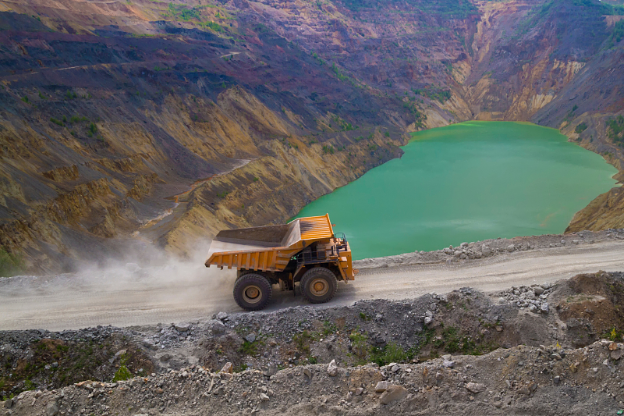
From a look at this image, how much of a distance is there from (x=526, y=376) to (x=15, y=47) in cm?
3437

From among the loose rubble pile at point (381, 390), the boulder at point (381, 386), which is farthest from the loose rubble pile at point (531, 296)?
the boulder at point (381, 386)

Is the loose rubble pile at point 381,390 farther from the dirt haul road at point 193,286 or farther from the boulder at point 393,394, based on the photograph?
the dirt haul road at point 193,286

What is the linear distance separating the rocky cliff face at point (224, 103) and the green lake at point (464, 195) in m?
2.76

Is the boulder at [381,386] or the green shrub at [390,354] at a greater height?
the green shrub at [390,354]

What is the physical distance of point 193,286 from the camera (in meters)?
11.3

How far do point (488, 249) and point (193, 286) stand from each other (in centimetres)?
811

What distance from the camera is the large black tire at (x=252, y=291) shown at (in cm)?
1002

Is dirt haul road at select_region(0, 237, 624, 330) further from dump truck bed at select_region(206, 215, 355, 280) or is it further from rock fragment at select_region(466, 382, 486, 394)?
rock fragment at select_region(466, 382, 486, 394)

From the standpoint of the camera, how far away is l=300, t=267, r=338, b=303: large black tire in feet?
32.9

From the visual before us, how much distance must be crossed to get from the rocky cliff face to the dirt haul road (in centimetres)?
412

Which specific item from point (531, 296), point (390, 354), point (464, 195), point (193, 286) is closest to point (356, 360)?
point (390, 354)

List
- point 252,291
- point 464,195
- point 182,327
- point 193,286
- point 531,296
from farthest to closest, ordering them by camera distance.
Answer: point 464,195, point 193,286, point 252,291, point 531,296, point 182,327

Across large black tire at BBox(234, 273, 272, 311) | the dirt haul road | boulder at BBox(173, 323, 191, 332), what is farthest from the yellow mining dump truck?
boulder at BBox(173, 323, 191, 332)

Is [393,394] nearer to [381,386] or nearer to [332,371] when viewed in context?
[381,386]
